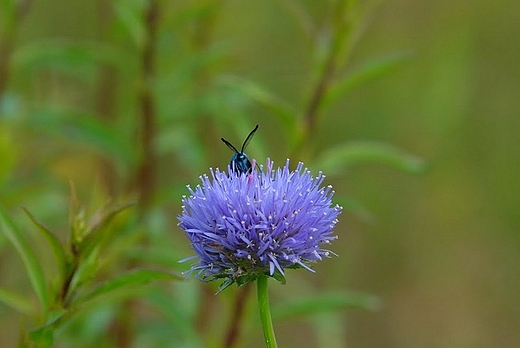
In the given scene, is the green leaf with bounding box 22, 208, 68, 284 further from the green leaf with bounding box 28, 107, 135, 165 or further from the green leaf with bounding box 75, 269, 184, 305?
the green leaf with bounding box 28, 107, 135, 165

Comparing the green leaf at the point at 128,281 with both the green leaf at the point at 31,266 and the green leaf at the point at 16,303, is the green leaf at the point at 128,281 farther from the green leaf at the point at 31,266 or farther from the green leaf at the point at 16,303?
the green leaf at the point at 16,303

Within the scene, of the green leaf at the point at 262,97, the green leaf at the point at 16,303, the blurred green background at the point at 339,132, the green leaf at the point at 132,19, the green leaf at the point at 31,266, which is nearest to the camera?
the green leaf at the point at 31,266

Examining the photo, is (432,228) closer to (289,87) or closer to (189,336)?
(289,87)

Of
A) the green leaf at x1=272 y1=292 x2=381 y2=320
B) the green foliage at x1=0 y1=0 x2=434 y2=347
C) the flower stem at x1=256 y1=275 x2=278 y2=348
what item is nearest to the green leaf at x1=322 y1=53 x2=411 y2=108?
the green foliage at x1=0 y1=0 x2=434 y2=347

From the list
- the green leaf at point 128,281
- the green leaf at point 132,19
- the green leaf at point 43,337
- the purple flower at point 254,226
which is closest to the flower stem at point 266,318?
the purple flower at point 254,226

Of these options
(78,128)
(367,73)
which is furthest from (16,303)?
(367,73)

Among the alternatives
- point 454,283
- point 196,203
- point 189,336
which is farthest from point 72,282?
point 454,283
